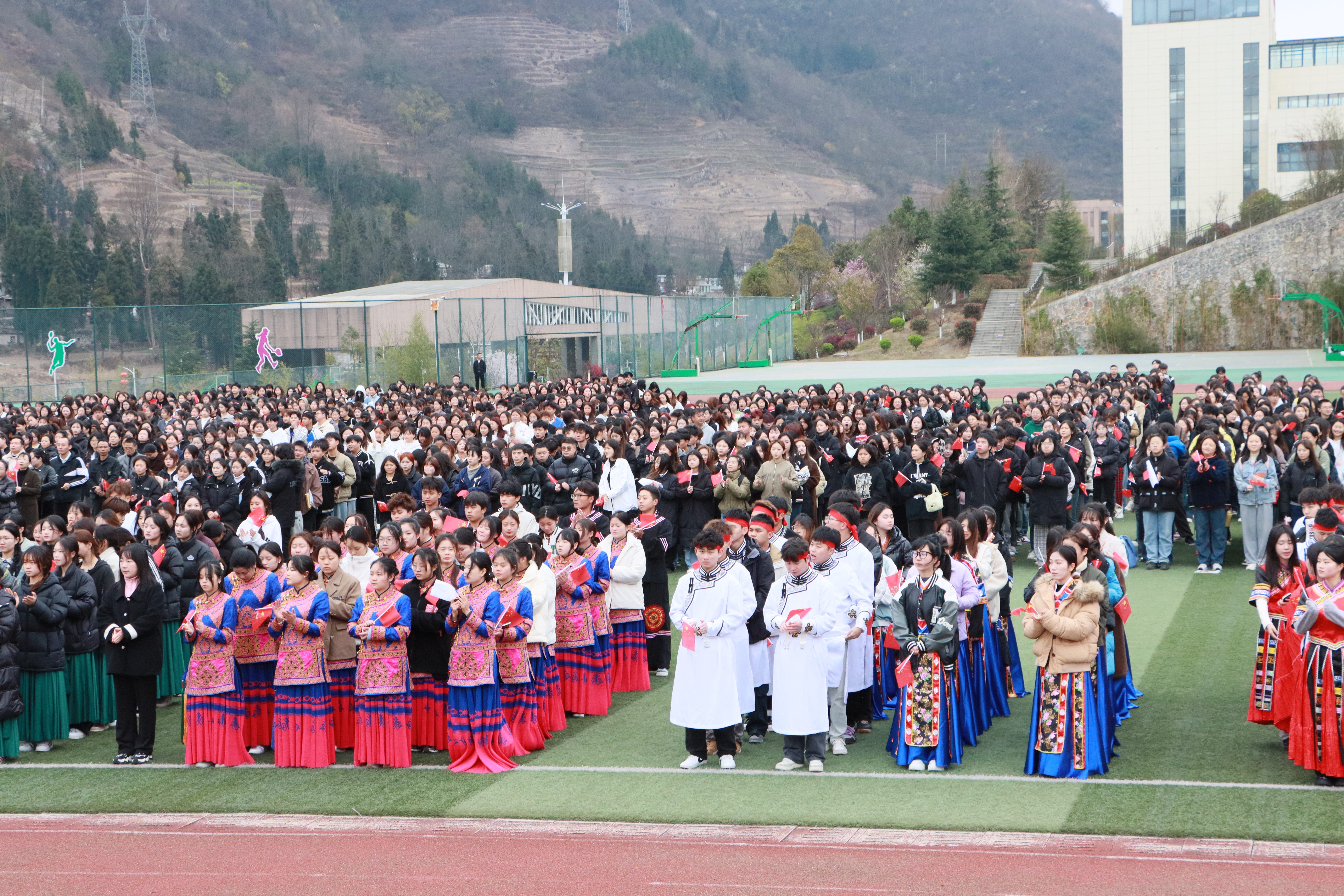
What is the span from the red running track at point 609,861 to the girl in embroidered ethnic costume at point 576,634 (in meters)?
2.11

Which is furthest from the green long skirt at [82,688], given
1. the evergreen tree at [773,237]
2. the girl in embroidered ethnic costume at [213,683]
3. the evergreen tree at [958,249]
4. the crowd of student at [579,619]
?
the evergreen tree at [773,237]

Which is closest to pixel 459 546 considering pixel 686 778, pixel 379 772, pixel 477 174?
pixel 379 772

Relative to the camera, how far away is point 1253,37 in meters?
80.4

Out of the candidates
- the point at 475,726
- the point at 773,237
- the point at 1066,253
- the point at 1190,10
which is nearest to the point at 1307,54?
the point at 1190,10

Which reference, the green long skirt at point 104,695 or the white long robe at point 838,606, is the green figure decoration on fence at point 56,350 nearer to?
the green long skirt at point 104,695

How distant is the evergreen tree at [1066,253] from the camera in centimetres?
5550

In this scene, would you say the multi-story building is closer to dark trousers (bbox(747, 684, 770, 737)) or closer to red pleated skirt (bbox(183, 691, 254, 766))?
dark trousers (bbox(747, 684, 770, 737))

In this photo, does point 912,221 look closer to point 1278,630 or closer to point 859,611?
point 1278,630

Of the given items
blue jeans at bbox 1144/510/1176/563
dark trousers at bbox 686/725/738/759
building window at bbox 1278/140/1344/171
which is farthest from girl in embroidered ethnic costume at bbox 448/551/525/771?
building window at bbox 1278/140/1344/171

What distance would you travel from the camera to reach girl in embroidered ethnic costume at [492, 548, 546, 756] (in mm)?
8594

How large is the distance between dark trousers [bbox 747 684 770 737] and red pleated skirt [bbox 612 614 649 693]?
1.55 meters

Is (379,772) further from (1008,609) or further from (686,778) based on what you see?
(1008,609)

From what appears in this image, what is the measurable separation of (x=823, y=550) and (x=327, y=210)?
147452 millimetres

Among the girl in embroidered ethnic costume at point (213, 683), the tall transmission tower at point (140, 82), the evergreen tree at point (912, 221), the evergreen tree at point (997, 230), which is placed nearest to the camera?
the girl in embroidered ethnic costume at point (213, 683)
